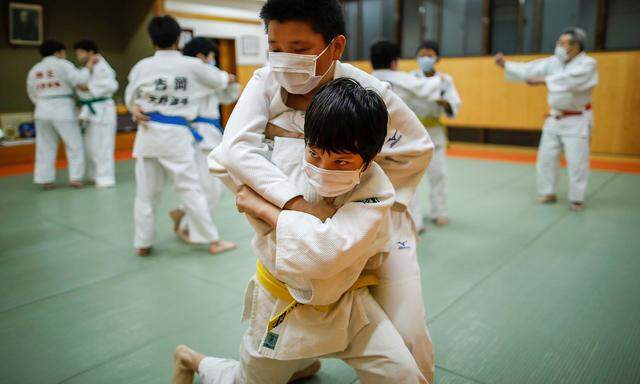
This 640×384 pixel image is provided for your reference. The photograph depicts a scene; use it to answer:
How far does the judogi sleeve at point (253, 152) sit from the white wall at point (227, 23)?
32.2 ft

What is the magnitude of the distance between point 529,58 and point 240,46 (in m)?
6.80

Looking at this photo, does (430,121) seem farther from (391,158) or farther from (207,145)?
(391,158)

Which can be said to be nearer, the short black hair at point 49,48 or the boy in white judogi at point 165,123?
the boy in white judogi at point 165,123

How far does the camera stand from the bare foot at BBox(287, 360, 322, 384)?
7.09 feet

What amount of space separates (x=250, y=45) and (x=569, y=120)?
8878 mm

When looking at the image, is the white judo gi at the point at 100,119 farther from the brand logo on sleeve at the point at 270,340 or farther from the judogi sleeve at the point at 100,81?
the brand logo on sleeve at the point at 270,340

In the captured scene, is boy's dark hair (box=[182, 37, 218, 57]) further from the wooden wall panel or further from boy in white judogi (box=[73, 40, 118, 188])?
the wooden wall panel

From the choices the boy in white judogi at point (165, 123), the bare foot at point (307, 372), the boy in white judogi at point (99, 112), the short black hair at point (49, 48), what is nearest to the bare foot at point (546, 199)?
the boy in white judogi at point (165, 123)

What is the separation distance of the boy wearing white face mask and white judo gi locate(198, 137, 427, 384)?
0.26 ft

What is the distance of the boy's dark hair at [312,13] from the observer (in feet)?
4.53

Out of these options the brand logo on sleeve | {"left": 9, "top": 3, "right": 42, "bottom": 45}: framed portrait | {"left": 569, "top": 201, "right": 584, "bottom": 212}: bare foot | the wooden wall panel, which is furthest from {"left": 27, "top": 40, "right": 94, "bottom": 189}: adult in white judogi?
the wooden wall panel

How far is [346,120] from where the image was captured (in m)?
1.25

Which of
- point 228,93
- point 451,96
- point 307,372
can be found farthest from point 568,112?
point 307,372

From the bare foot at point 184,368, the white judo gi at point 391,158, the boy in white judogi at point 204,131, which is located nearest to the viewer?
the white judo gi at point 391,158
